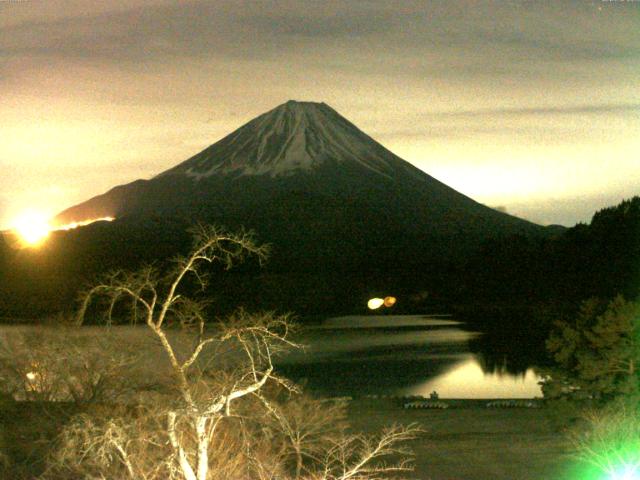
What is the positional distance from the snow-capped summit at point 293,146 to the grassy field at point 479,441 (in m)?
105

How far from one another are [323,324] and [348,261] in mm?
35693

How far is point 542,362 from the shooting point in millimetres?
41094

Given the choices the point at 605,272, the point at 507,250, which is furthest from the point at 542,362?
the point at 507,250

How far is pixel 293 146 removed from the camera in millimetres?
130125

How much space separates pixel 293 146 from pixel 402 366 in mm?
92158

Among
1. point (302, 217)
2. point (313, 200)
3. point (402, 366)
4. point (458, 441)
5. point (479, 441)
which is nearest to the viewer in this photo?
point (479, 441)

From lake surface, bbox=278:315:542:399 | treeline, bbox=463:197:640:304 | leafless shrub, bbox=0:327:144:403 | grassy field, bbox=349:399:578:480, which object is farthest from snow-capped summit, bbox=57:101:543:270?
leafless shrub, bbox=0:327:144:403

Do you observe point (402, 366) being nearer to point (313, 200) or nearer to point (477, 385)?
point (477, 385)

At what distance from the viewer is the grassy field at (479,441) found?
15.7 metres

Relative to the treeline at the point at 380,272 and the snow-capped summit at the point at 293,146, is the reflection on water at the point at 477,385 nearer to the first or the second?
the treeline at the point at 380,272

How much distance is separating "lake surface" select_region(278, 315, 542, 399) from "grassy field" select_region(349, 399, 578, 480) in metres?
2.50

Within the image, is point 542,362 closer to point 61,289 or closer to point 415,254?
point 61,289

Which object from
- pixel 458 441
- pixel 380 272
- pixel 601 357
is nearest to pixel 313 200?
pixel 380 272

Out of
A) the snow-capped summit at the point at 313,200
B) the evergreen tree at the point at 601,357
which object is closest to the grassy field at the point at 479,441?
the evergreen tree at the point at 601,357
